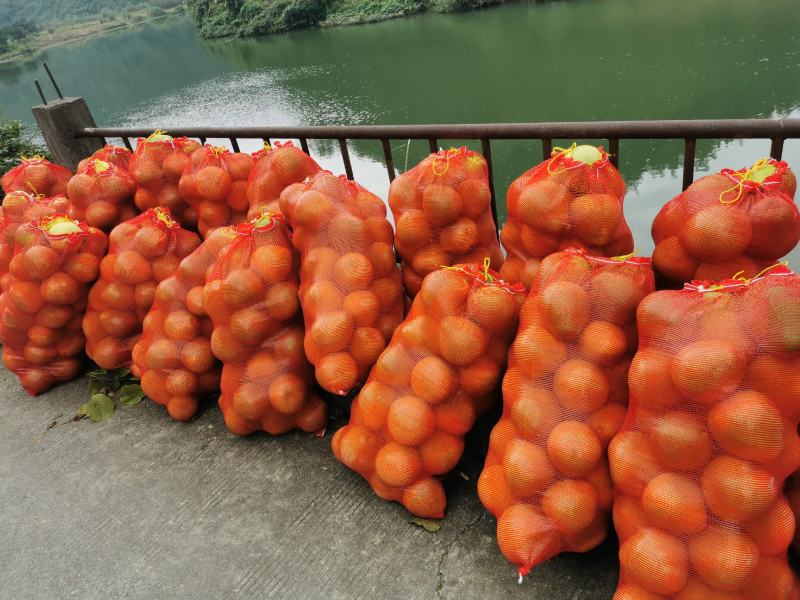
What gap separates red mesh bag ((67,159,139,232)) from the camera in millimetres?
2939

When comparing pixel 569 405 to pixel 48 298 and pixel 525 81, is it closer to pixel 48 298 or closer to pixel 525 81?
pixel 48 298

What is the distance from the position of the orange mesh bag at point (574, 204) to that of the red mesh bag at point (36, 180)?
2.92 m

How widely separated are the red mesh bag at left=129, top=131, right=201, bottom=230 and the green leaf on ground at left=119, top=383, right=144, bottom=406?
2.87ft

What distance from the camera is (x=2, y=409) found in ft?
9.73

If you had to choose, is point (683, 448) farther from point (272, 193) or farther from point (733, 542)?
point (272, 193)

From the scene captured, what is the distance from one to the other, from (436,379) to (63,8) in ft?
293

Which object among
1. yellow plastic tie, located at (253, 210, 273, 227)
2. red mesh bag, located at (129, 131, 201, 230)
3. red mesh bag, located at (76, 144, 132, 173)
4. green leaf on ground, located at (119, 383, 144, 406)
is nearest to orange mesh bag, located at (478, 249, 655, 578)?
yellow plastic tie, located at (253, 210, 273, 227)

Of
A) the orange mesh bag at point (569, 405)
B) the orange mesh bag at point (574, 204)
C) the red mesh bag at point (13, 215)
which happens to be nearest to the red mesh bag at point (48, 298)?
the red mesh bag at point (13, 215)

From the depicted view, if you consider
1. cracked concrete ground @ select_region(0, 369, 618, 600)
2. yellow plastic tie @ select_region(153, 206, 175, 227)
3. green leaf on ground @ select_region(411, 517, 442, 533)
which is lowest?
cracked concrete ground @ select_region(0, 369, 618, 600)

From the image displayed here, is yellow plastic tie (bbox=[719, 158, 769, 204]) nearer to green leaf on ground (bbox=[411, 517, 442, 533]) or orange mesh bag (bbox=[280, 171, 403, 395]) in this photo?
orange mesh bag (bbox=[280, 171, 403, 395])

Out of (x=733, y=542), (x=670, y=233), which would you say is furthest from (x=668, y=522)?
(x=670, y=233)

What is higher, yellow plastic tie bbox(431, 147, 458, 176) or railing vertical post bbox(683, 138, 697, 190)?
yellow plastic tie bbox(431, 147, 458, 176)

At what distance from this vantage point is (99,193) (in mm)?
2951

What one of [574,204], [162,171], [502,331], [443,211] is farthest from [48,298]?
[574,204]
